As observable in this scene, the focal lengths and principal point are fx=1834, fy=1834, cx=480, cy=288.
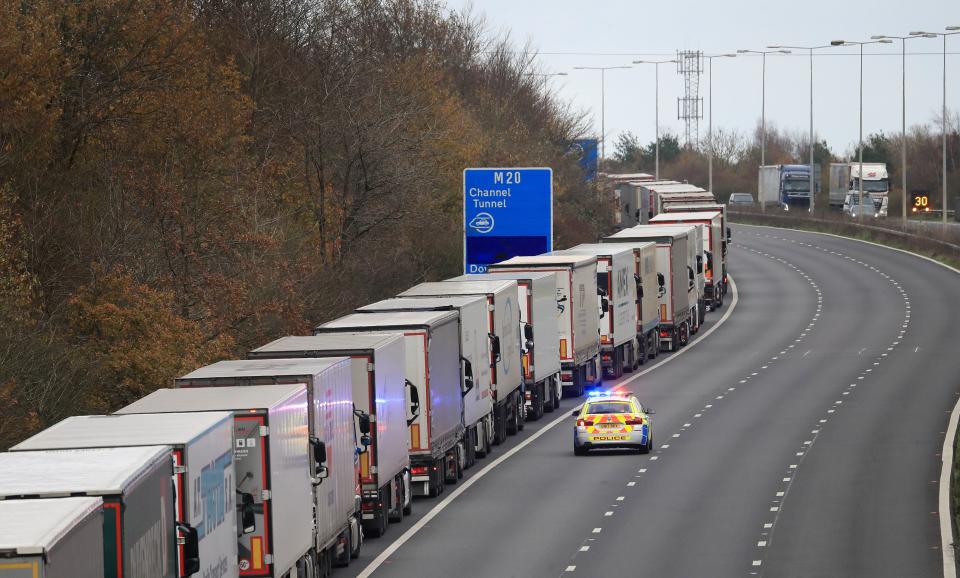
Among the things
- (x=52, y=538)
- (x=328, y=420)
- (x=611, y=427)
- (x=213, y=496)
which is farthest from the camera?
(x=611, y=427)

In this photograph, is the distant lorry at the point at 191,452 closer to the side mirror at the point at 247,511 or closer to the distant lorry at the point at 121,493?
the distant lorry at the point at 121,493

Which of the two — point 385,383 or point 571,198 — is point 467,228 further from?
point 571,198

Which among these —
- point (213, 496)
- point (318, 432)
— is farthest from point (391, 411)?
point (213, 496)

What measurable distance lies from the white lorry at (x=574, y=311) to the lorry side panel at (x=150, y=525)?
29695 mm

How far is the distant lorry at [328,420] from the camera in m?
22.0

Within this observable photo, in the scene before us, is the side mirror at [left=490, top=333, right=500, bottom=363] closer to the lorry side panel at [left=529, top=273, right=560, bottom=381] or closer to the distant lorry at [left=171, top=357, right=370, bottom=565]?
the lorry side panel at [left=529, top=273, right=560, bottom=381]

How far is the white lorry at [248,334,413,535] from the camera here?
26.4m

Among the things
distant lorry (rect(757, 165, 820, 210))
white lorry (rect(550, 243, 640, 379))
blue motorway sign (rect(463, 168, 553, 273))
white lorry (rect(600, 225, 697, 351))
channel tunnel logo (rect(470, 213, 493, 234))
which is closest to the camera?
blue motorway sign (rect(463, 168, 553, 273))

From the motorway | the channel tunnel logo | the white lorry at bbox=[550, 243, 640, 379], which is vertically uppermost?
the channel tunnel logo

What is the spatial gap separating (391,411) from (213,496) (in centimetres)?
1038

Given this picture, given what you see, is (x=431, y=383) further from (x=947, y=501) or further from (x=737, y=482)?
(x=947, y=501)

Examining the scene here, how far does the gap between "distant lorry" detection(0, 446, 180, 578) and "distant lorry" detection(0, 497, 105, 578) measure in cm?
5

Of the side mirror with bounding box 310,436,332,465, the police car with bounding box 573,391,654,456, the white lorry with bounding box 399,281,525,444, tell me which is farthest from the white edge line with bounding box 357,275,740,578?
the side mirror with bounding box 310,436,332,465

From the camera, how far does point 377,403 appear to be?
2666 centimetres
